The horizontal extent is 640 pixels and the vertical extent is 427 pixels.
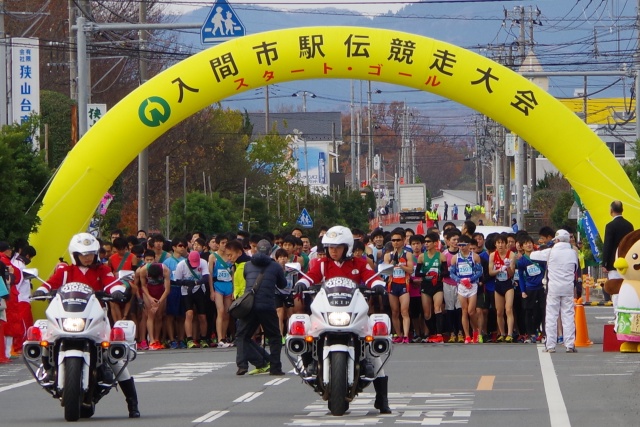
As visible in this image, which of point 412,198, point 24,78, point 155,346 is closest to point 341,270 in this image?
point 155,346

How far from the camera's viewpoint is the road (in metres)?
12.6

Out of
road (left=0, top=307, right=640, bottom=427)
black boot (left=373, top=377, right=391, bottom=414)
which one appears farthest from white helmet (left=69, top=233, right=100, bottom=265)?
black boot (left=373, top=377, right=391, bottom=414)

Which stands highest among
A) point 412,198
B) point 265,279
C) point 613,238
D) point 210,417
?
point 412,198

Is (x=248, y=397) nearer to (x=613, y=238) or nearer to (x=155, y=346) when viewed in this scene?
(x=613, y=238)

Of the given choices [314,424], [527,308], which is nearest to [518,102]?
[527,308]

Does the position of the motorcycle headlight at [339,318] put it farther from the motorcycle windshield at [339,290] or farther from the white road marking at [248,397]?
the white road marking at [248,397]

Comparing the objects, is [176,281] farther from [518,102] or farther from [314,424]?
[314,424]

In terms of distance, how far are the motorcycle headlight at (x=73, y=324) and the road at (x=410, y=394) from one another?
33.0 inches

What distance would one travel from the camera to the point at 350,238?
13.9 metres

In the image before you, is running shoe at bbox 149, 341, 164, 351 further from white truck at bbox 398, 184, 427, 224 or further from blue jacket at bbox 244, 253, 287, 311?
white truck at bbox 398, 184, 427, 224

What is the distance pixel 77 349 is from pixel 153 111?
12810mm

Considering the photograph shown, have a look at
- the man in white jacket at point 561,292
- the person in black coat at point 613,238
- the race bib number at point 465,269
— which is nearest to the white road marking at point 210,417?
the man in white jacket at point 561,292

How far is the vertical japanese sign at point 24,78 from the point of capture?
29.8 metres

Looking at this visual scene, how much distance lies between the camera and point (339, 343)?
12719 millimetres
